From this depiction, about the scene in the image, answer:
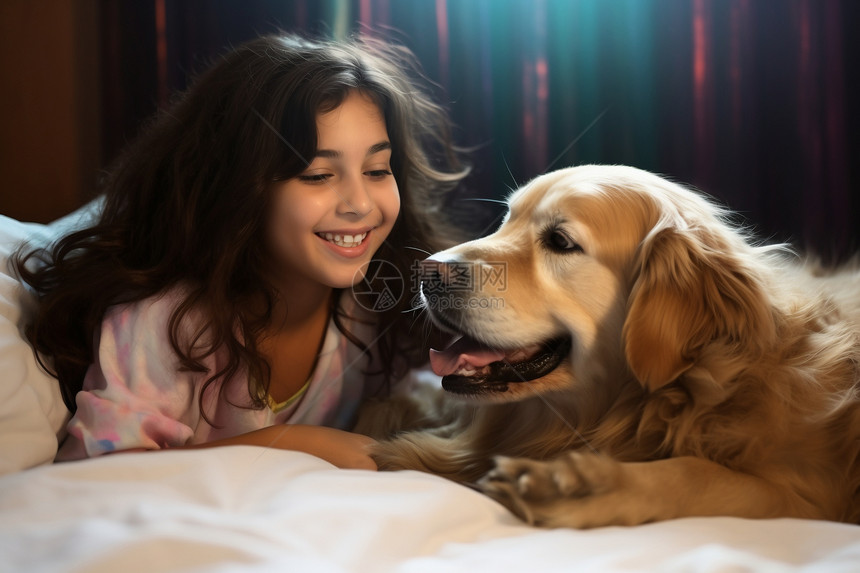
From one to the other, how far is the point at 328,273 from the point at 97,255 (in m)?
0.49

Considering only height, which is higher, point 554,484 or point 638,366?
point 638,366

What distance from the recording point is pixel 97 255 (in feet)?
4.91

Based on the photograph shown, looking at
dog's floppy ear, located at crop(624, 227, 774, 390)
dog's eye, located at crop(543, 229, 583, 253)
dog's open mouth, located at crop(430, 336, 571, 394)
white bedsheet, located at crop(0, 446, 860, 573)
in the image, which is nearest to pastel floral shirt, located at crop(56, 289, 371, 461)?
white bedsheet, located at crop(0, 446, 860, 573)

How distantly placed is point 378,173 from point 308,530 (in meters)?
0.87

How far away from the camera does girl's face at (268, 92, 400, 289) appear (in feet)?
4.74

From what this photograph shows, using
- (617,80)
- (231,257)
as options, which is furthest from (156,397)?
(617,80)

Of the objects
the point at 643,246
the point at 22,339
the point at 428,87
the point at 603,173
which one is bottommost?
the point at 22,339

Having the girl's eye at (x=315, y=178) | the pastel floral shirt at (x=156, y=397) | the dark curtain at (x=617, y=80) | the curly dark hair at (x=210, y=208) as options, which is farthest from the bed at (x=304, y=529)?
the dark curtain at (x=617, y=80)

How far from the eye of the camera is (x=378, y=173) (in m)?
1.55

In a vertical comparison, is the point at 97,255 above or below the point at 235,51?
below

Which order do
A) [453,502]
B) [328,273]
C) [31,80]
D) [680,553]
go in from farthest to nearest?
[31,80], [328,273], [453,502], [680,553]

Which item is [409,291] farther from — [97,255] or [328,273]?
[97,255]

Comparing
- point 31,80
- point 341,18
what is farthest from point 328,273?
point 31,80

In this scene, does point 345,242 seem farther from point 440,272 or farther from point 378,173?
point 440,272
